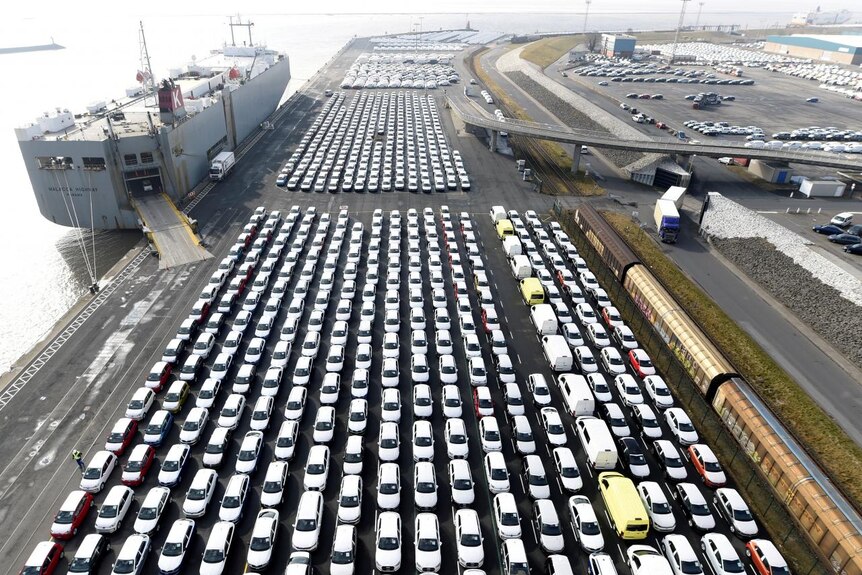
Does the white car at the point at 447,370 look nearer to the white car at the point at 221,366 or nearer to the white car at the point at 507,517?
the white car at the point at 507,517

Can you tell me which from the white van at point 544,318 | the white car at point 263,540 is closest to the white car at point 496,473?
the white car at point 263,540

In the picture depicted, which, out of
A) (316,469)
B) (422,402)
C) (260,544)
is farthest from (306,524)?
(422,402)

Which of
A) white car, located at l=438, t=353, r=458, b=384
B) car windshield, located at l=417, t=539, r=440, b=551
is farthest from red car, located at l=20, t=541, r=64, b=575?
white car, located at l=438, t=353, r=458, b=384

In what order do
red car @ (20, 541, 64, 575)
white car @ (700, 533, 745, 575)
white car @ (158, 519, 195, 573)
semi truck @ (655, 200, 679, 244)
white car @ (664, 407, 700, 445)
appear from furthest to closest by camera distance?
semi truck @ (655, 200, 679, 244)
white car @ (664, 407, 700, 445)
white car @ (700, 533, 745, 575)
white car @ (158, 519, 195, 573)
red car @ (20, 541, 64, 575)

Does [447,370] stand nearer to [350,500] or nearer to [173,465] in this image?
[350,500]

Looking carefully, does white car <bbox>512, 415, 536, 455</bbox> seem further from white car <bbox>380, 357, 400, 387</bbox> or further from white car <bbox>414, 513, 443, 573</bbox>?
white car <bbox>380, 357, 400, 387</bbox>

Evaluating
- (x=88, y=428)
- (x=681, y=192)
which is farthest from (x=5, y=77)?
(x=681, y=192)
